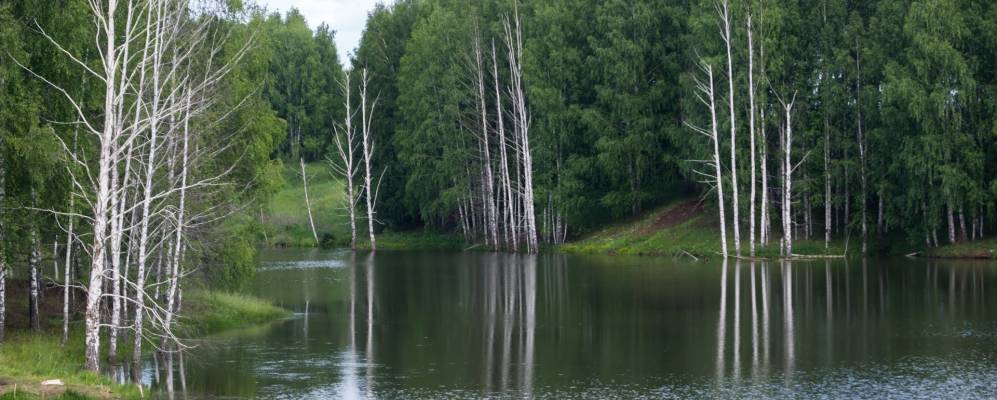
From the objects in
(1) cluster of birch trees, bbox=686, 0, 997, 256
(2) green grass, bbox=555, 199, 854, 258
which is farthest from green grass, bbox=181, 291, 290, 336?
(1) cluster of birch trees, bbox=686, 0, 997, 256

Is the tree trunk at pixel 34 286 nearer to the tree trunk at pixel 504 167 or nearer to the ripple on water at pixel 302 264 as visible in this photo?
the ripple on water at pixel 302 264

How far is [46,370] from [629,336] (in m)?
14.8

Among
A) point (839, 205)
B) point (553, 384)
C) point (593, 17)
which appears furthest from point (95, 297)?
point (593, 17)

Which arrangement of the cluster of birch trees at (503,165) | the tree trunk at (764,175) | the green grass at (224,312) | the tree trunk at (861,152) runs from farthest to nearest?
the cluster of birch trees at (503,165) → the tree trunk at (764,175) → the tree trunk at (861,152) → the green grass at (224,312)

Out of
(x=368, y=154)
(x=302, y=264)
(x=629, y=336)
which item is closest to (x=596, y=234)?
(x=302, y=264)

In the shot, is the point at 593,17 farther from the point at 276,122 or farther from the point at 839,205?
the point at 276,122

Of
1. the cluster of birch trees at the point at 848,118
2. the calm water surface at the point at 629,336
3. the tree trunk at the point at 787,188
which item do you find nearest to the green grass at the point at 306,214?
the calm water surface at the point at 629,336

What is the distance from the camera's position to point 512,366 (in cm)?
2519

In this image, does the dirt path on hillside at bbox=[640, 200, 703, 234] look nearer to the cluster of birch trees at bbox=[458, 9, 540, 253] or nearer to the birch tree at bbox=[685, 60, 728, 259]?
the birch tree at bbox=[685, 60, 728, 259]

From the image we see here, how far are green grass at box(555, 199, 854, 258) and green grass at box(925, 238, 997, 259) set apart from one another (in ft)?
15.4

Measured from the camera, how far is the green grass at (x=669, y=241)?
53750mm

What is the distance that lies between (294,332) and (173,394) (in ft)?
30.1

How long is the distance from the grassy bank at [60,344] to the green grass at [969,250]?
2931 cm

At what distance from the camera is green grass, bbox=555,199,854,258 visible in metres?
53.8
